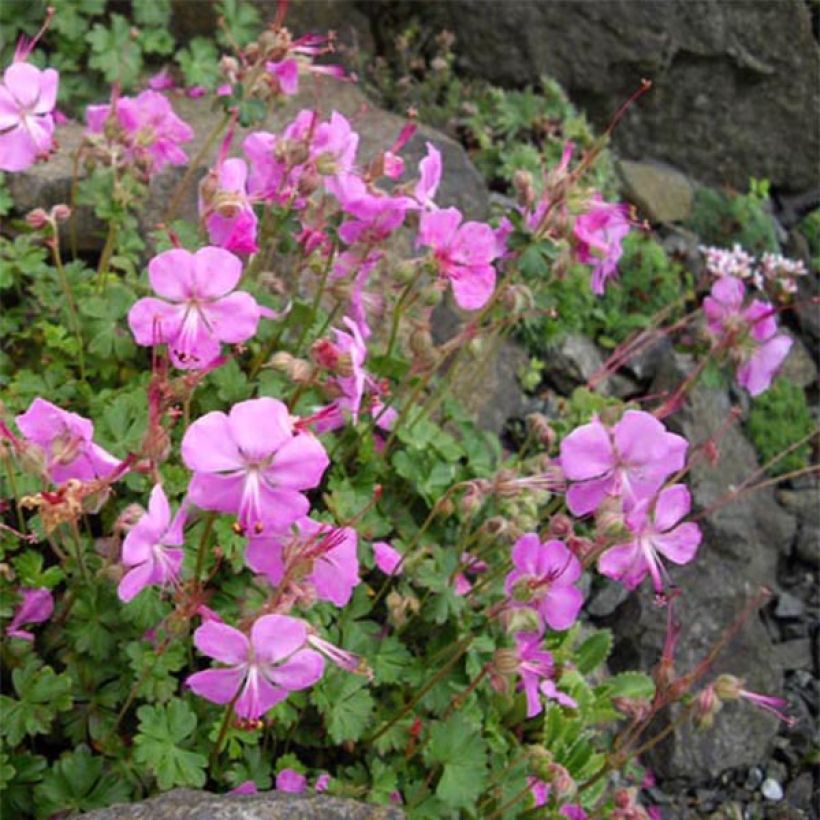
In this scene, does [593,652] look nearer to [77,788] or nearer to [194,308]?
[77,788]

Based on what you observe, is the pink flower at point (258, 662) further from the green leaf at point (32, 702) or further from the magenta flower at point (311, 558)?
the green leaf at point (32, 702)

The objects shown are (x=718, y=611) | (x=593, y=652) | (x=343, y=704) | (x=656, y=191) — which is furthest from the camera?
(x=656, y=191)

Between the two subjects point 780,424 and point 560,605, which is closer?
point 560,605

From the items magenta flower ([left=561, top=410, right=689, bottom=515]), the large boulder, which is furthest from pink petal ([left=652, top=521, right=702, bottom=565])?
the large boulder

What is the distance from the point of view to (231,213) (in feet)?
7.16

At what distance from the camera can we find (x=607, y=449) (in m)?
2.06

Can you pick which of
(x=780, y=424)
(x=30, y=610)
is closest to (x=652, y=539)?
(x=30, y=610)

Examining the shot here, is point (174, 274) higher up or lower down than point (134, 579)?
higher up

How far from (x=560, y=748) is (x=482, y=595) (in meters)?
0.39

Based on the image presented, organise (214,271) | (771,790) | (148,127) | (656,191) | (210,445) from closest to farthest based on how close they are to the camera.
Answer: (210,445) → (214,271) → (148,127) → (771,790) → (656,191)

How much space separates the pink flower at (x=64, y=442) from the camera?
1848 millimetres

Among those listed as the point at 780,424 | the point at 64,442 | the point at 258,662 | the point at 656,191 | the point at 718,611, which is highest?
the point at 64,442

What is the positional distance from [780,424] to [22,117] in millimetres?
2554

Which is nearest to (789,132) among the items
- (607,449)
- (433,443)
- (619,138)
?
(619,138)
